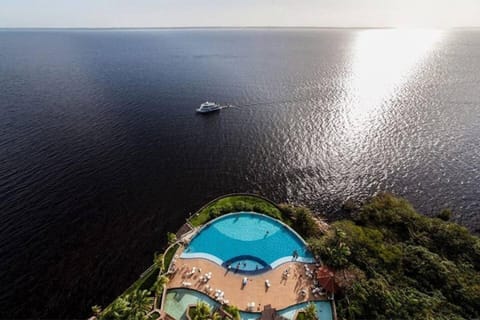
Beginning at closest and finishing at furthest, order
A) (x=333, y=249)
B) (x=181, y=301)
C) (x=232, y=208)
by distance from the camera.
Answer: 1. (x=181, y=301)
2. (x=333, y=249)
3. (x=232, y=208)

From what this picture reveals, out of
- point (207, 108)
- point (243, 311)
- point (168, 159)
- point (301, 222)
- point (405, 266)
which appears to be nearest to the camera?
point (243, 311)

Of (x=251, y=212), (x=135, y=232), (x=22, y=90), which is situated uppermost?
(x=22, y=90)

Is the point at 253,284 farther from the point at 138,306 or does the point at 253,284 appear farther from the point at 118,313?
the point at 118,313

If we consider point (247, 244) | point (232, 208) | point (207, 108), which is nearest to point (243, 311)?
point (247, 244)

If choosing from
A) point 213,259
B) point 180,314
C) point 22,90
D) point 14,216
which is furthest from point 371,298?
point 22,90

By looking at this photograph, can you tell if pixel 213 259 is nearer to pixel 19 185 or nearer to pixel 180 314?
pixel 180 314

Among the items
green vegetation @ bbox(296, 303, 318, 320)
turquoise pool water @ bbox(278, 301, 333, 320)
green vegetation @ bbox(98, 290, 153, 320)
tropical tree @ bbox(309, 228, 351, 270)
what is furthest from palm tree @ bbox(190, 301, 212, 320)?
tropical tree @ bbox(309, 228, 351, 270)
